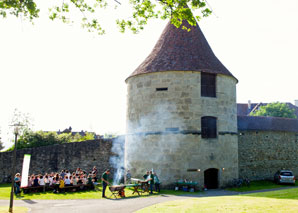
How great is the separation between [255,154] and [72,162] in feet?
47.4

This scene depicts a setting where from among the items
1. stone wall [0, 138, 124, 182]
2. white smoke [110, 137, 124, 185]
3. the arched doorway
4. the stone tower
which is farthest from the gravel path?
white smoke [110, 137, 124, 185]

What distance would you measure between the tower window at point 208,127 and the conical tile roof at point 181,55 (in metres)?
2.94

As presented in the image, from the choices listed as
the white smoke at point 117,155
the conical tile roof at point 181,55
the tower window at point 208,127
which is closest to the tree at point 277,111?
the conical tile roof at point 181,55

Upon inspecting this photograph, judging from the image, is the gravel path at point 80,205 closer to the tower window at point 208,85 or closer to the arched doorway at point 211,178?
the arched doorway at point 211,178

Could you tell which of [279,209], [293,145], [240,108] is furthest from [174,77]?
[240,108]

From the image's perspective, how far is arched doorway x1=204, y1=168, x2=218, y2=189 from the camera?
1842cm

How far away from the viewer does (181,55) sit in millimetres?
19094

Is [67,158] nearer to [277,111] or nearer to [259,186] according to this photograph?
[259,186]

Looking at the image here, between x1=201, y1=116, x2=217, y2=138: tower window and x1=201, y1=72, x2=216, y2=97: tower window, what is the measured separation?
1.49m

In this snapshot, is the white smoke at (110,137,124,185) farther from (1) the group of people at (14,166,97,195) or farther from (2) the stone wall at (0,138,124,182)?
(1) the group of people at (14,166,97,195)

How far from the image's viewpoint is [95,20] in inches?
399

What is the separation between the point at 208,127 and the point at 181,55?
4821 millimetres

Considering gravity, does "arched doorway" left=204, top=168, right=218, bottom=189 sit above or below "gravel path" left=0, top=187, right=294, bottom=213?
above

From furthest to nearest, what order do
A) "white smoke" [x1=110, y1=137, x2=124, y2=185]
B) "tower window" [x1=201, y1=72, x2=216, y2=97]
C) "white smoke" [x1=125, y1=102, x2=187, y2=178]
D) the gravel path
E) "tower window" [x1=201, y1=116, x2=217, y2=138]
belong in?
"white smoke" [x1=110, y1=137, x2=124, y2=185]
"tower window" [x1=201, y1=72, x2=216, y2=97]
"tower window" [x1=201, y1=116, x2=217, y2=138]
"white smoke" [x1=125, y1=102, x2=187, y2=178]
the gravel path
